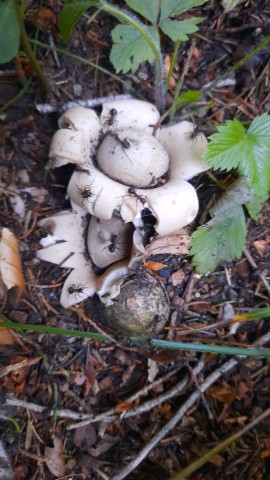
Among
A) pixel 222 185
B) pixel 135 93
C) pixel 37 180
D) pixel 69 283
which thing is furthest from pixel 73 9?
pixel 69 283

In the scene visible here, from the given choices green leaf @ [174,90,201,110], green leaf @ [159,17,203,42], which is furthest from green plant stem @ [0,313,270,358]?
green leaf @ [159,17,203,42]

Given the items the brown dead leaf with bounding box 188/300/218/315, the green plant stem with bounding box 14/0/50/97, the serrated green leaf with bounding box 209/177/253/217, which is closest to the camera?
the green plant stem with bounding box 14/0/50/97

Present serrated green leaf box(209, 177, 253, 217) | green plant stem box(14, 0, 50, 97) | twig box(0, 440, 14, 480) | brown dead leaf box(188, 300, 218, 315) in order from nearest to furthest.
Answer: twig box(0, 440, 14, 480), green plant stem box(14, 0, 50, 97), serrated green leaf box(209, 177, 253, 217), brown dead leaf box(188, 300, 218, 315)

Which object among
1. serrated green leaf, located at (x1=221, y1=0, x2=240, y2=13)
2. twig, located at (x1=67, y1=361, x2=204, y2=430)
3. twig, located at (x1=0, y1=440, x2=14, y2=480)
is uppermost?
serrated green leaf, located at (x1=221, y1=0, x2=240, y2=13)

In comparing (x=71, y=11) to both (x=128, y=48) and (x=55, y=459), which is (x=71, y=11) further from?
(x=55, y=459)

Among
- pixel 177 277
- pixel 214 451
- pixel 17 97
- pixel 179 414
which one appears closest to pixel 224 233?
pixel 177 277

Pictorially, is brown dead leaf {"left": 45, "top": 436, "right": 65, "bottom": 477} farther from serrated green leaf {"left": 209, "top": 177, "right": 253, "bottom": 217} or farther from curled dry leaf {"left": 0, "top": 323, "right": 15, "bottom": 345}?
serrated green leaf {"left": 209, "top": 177, "right": 253, "bottom": 217}

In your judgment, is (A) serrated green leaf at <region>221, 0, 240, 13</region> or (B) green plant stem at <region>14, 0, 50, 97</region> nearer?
(B) green plant stem at <region>14, 0, 50, 97</region>

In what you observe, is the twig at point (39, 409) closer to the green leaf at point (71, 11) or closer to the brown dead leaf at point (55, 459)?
the brown dead leaf at point (55, 459)
